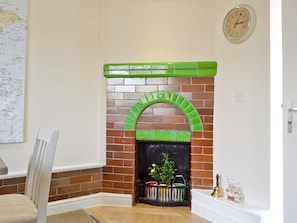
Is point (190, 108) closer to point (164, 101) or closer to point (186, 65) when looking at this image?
point (164, 101)

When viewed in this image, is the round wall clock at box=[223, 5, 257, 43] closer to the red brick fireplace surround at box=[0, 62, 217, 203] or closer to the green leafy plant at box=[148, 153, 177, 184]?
the red brick fireplace surround at box=[0, 62, 217, 203]

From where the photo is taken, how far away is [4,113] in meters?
2.29

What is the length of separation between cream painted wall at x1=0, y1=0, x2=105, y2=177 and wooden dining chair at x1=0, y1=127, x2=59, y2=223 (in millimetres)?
841

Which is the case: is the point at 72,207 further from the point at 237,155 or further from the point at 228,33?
the point at 228,33

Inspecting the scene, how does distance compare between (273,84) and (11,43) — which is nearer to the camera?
(273,84)

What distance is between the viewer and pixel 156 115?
111 inches

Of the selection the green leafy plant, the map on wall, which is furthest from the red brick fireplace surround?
the map on wall

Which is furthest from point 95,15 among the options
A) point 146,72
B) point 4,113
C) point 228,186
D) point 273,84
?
point 228,186

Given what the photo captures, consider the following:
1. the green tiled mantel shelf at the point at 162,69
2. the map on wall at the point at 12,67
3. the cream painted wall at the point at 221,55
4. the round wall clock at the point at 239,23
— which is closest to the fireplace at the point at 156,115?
the green tiled mantel shelf at the point at 162,69

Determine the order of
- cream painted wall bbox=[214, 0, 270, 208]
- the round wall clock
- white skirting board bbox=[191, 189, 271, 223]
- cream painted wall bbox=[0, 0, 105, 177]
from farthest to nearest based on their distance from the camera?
cream painted wall bbox=[0, 0, 105, 177] < the round wall clock < cream painted wall bbox=[214, 0, 270, 208] < white skirting board bbox=[191, 189, 271, 223]

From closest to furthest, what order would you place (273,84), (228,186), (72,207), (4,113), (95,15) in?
(273,84), (4,113), (228,186), (72,207), (95,15)

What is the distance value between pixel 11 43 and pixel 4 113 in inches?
24.3

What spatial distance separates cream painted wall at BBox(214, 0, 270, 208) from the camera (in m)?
2.19

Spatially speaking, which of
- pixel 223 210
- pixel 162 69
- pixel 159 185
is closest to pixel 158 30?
pixel 162 69
